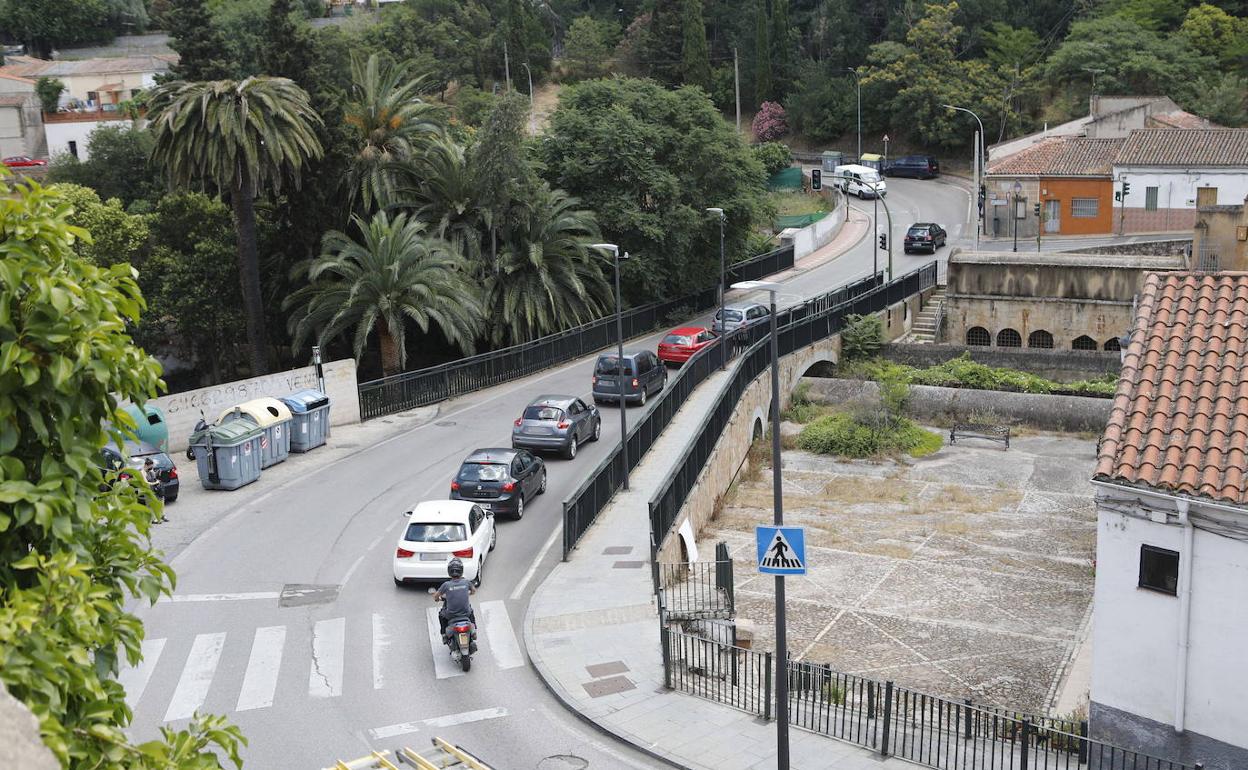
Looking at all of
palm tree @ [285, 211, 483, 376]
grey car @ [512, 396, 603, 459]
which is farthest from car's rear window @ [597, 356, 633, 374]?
palm tree @ [285, 211, 483, 376]

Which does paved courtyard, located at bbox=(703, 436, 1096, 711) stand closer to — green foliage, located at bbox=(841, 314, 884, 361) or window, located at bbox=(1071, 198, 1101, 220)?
green foliage, located at bbox=(841, 314, 884, 361)

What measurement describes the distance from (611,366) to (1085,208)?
121ft

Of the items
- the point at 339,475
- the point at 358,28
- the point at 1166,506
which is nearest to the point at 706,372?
the point at 339,475

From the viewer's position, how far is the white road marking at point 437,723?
17.5 metres

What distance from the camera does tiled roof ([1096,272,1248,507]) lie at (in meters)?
15.9

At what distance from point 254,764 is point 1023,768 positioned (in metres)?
9.77

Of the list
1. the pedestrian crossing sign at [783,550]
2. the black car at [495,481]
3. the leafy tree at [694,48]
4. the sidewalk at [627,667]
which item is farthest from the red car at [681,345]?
the leafy tree at [694,48]

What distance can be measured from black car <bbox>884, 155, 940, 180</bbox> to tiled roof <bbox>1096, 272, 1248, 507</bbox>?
220 feet

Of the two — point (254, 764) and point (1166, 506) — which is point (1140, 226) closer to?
point (1166, 506)

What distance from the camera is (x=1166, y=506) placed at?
16.0 metres

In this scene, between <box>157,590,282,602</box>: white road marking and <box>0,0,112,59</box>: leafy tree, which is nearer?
<box>157,590,282,602</box>: white road marking

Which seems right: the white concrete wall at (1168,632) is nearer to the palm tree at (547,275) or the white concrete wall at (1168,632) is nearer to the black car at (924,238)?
the palm tree at (547,275)

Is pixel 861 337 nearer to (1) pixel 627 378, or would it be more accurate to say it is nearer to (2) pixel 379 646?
(1) pixel 627 378

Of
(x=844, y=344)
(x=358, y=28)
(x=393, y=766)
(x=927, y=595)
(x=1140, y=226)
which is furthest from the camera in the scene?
(x=358, y=28)
